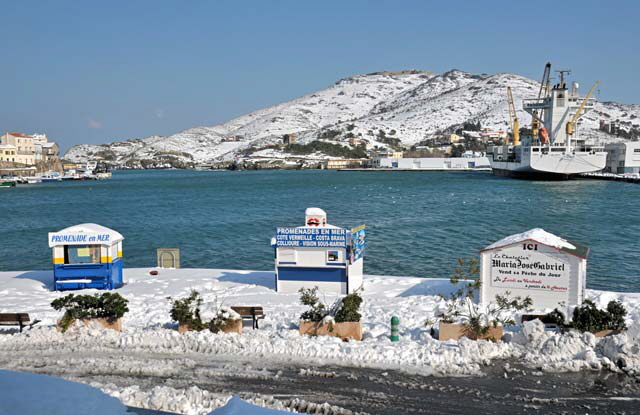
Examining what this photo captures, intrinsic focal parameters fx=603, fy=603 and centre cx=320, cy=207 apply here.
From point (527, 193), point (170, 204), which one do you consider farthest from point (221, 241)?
point (527, 193)

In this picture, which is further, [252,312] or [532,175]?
[532,175]

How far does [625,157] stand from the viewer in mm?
85438

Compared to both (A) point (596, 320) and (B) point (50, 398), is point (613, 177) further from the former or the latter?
(B) point (50, 398)

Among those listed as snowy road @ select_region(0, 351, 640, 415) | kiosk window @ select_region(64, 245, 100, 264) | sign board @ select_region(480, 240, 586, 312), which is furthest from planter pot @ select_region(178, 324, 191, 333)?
sign board @ select_region(480, 240, 586, 312)

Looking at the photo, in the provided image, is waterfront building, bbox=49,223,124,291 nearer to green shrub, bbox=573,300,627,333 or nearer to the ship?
green shrub, bbox=573,300,627,333

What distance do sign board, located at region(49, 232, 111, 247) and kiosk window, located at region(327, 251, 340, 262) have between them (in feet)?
A: 16.4

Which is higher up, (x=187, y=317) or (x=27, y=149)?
(x=27, y=149)

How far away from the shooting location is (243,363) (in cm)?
829

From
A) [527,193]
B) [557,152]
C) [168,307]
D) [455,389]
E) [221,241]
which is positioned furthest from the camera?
[557,152]

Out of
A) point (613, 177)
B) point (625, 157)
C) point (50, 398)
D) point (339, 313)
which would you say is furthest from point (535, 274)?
point (625, 157)

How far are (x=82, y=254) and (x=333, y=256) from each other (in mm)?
5817

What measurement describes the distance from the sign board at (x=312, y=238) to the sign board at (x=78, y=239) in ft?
13.2

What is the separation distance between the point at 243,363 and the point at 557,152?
3178 inches

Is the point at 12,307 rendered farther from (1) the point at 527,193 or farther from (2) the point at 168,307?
(1) the point at 527,193
